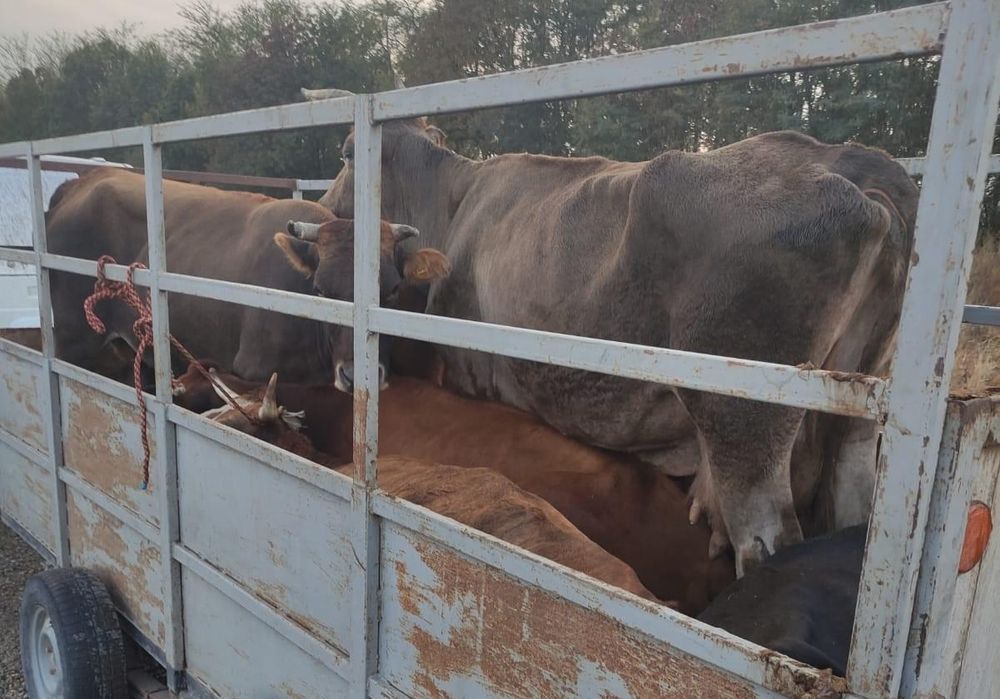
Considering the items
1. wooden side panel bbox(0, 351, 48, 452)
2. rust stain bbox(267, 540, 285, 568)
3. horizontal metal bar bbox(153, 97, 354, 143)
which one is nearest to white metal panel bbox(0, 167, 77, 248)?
wooden side panel bbox(0, 351, 48, 452)

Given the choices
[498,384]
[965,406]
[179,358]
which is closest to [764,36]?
[965,406]

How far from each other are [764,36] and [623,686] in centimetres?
109

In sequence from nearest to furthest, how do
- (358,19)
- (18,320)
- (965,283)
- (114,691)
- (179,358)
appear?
(965,283)
(114,691)
(179,358)
(18,320)
(358,19)

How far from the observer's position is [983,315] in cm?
204

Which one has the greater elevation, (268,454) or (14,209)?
(14,209)

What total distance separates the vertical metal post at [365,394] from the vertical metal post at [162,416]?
1057 millimetres

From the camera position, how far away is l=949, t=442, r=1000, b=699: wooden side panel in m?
1.19

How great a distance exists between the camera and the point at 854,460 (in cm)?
260

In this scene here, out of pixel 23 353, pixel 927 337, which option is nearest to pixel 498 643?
pixel 927 337

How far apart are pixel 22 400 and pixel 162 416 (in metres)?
1.71

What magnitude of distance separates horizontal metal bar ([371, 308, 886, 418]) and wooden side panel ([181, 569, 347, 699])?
103 cm

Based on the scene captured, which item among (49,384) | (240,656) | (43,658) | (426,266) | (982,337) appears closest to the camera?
(240,656)

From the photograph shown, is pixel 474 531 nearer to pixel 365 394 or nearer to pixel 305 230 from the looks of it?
pixel 365 394

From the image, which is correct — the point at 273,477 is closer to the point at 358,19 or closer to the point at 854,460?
the point at 854,460
